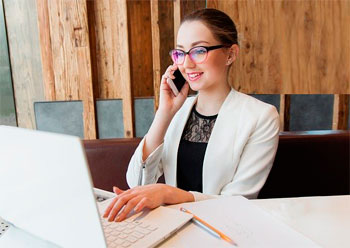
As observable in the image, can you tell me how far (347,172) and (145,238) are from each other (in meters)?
1.56

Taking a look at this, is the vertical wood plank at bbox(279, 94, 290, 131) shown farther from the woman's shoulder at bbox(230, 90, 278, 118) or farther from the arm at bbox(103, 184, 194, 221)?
the arm at bbox(103, 184, 194, 221)

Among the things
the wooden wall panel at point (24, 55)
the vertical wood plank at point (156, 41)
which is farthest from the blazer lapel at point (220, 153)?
the wooden wall panel at point (24, 55)

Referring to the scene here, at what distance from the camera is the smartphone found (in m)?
1.50

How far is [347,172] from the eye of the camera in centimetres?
172

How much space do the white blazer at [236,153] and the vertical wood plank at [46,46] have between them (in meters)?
1.23

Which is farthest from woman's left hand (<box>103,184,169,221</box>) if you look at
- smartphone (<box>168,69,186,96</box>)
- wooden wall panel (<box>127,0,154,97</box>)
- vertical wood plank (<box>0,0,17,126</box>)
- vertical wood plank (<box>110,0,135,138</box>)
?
wooden wall panel (<box>127,0,154,97</box>)

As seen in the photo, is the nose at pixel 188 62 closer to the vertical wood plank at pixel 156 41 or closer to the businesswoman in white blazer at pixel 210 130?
the businesswoman in white blazer at pixel 210 130

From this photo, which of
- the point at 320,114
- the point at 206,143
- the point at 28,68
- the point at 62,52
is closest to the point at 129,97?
the point at 62,52

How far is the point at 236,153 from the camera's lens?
130 centimetres

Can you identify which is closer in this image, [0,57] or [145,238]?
[145,238]

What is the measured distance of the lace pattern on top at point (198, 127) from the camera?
4.75ft

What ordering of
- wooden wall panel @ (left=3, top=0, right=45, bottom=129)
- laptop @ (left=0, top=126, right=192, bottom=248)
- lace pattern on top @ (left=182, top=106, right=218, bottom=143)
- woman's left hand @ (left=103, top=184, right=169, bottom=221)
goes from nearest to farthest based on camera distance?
laptop @ (left=0, top=126, right=192, bottom=248)
woman's left hand @ (left=103, top=184, right=169, bottom=221)
lace pattern on top @ (left=182, top=106, right=218, bottom=143)
wooden wall panel @ (left=3, top=0, right=45, bottom=129)

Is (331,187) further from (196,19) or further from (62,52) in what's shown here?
(62,52)

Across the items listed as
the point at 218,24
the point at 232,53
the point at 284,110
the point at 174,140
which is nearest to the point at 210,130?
the point at 174,140
